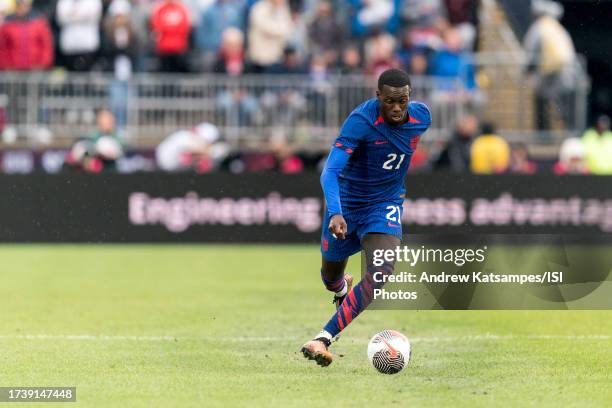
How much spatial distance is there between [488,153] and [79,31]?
7.40 m

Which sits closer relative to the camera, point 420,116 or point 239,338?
point 420,116

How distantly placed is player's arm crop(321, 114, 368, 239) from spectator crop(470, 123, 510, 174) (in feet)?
41.8

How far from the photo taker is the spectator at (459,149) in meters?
22.1

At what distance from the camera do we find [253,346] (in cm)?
1048

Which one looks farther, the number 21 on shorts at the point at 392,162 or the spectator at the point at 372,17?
the spectator at the point at 372,17

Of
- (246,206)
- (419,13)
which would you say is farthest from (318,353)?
(419,13)

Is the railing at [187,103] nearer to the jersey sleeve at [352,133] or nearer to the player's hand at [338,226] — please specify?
the jersey sleeve at [352,133]

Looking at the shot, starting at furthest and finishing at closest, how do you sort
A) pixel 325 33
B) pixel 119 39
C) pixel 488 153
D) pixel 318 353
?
pixel 325 33 → pixel 119 39 → pixel 488 153 → pixel 318 353

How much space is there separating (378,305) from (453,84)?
1122cm

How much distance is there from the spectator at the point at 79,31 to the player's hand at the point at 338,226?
1445cm

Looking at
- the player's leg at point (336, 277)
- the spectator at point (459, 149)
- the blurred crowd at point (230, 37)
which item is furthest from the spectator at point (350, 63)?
the player's leg at point (336, 277)

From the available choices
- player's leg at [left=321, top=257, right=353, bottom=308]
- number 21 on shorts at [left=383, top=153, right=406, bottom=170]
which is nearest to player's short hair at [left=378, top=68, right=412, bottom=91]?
number 21 on shorts at [left=383, top=153, right=406, bottom=170]

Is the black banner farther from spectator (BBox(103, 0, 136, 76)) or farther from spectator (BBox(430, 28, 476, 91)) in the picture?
spectator (BBox(430, 28, 476, 91))

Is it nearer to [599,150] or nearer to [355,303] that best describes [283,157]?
[599,150]
